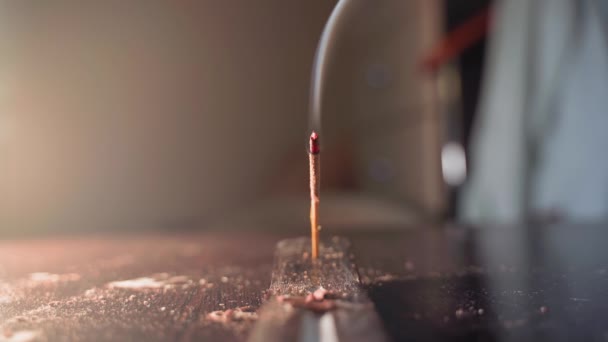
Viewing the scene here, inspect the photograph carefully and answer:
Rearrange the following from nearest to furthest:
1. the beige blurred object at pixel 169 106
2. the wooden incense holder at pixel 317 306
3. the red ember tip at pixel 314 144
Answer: the wooden incense holder at pixel 317 306, the red ember tip at pixel 314 144, the beige blurred object at pixel 169 106

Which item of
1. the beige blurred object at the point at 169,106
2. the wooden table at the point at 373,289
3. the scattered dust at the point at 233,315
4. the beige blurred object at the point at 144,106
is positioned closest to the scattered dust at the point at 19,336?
the wooden table at the point at 373,289

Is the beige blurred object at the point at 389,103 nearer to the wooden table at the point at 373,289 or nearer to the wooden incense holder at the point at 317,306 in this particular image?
the wooden table at the point at 373,289

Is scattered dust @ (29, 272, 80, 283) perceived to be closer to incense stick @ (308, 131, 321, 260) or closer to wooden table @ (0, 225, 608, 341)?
wooden table @ (0, 225, 608, 341)

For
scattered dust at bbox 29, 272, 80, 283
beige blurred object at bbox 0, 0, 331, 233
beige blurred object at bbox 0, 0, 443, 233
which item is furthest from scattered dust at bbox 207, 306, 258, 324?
beige blurred object at bbox 0, 0, 331, 233

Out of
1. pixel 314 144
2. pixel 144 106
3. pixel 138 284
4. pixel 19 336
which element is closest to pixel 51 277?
pixel 138 284

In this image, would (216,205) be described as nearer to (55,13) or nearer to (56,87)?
(56,87)

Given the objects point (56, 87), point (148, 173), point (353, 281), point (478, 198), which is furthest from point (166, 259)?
point (56, 87)

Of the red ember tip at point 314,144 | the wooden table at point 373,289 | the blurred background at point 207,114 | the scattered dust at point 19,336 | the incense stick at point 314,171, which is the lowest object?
the wooden table at point 373,289

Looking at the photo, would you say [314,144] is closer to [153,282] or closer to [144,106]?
[153,282]
